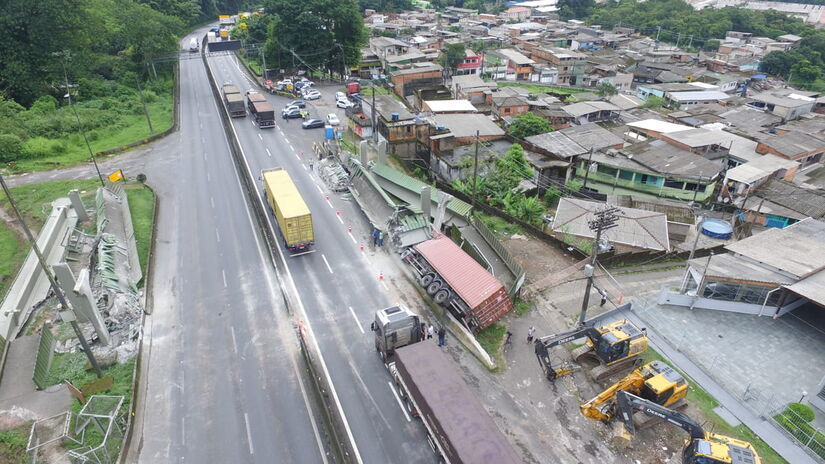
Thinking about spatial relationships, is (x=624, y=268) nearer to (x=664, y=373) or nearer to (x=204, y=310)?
(x=664, y=373)

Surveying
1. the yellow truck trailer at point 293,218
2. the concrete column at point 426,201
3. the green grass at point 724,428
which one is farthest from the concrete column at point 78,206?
the green grass at point 724,428

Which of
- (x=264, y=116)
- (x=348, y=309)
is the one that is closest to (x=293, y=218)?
(x=348, y=309)

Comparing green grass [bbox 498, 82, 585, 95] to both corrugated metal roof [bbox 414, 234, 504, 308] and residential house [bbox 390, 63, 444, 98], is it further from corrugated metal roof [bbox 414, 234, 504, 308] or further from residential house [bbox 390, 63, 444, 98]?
corrugated metal roof [bbox 414, 234, 504, 308]

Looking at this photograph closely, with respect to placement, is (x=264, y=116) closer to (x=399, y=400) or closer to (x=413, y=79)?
(x=413, y=79)

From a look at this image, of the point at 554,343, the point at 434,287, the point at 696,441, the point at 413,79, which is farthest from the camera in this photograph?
the point at 413,79

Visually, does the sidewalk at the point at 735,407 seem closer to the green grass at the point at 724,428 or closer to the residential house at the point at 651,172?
the green grass at the point at 724,428

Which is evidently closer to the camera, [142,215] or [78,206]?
[78,206]

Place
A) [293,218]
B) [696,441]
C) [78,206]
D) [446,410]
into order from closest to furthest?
[696,441], [446,410], [293,218], [78,206]
